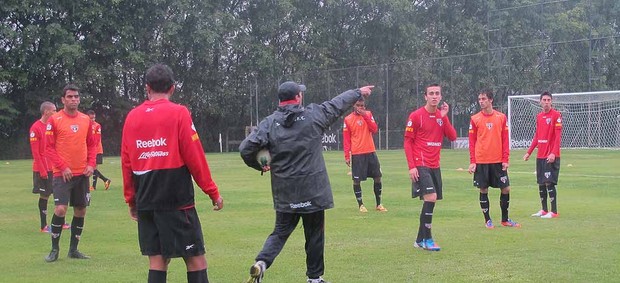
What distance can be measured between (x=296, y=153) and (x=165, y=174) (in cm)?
169

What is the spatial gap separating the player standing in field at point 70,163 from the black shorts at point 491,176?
597 cm

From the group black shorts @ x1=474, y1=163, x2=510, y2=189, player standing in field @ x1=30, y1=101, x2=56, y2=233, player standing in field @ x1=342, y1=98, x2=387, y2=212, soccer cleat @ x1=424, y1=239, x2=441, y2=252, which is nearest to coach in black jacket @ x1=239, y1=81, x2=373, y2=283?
soccer cleat @ x1=424, y1=239, x2=441, y2=252

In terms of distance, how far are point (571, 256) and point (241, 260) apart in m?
3.98

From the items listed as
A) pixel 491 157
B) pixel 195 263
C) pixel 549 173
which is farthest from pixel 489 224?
pixel 195 263

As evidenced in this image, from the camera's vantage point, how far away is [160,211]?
6.29 m

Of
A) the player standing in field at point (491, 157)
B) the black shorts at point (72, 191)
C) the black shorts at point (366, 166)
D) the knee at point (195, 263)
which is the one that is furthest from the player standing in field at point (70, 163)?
the black shorts at point (366, 166)

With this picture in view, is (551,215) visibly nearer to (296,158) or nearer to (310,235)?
(310,235)

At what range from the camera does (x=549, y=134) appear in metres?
13.8

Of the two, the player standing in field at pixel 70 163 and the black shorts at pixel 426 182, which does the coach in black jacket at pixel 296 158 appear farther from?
the player standing in field at pixel 70 163

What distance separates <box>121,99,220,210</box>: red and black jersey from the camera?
6215 millimetres

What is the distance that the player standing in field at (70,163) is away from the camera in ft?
32.2

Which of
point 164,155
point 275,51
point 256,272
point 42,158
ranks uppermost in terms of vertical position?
point 275,51

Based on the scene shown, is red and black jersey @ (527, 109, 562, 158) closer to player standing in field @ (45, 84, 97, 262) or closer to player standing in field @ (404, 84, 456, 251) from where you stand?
player standing in field @ (404, 84, 456, 251)

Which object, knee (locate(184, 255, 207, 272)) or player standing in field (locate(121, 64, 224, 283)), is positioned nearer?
player standing in field (locate(121, 64, 224, 283))
